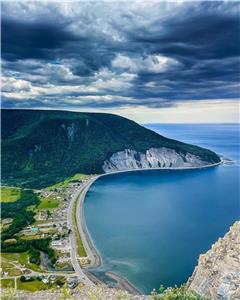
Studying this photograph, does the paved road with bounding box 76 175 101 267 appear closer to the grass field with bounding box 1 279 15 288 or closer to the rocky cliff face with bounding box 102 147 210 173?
the grass field with bounding box 1 279 15 288

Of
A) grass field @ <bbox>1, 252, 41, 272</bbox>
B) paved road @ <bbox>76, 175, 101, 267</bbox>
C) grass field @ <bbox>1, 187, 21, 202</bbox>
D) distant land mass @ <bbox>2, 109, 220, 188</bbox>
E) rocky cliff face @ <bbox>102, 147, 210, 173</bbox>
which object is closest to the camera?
grass field @ <bbox>1, 252, 41, 272</bbox>

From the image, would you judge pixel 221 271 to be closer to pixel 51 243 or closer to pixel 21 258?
pixel 21 258

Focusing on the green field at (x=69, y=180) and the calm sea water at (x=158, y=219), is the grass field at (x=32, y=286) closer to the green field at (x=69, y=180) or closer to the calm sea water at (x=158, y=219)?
the calm sea water at (x=158, y=219)

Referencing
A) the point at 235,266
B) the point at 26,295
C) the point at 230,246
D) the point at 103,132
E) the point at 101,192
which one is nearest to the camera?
the point at 235,266

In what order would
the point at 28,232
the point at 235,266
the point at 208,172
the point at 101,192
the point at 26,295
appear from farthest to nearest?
the point at 208,172 → the point at 101,192 → the point at 28,232 → the point at 26,295 → the point at 235,266

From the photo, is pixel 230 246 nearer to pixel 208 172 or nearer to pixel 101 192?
pixel 101 192

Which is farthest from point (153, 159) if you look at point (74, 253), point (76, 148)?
point (74, 253)

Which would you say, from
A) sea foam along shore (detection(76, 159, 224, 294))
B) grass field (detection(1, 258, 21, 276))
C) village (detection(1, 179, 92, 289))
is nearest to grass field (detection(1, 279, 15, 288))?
village (detection(1, 179, 92, 289))

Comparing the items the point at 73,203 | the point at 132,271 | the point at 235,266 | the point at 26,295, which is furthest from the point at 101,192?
the point at 235,266
